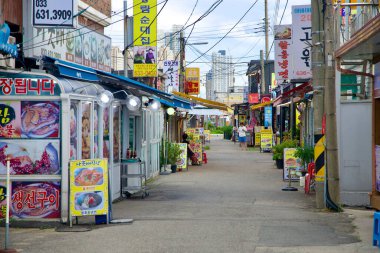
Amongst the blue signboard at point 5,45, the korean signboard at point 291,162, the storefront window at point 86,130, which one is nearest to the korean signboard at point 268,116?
the korean signboard at point 291,162

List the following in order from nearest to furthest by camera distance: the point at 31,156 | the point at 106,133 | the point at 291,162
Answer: the point at 31,156
the point at 106,133
the point at 291,162

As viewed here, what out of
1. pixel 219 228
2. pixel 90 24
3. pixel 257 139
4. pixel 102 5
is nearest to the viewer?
pixel 219 228

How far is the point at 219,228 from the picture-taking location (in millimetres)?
11930

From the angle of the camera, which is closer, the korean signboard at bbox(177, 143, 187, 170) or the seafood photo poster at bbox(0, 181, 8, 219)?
the seafood photo poster at bbox(0, 181, 8, 219)

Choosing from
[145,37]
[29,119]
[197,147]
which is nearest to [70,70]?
[29,119]

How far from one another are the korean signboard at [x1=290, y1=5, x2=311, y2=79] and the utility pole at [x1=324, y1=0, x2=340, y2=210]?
14.3 feet

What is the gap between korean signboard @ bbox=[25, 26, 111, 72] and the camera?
14.9 meters

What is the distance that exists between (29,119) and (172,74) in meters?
27.9

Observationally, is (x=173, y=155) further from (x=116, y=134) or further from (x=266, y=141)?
(x=266, y=141)

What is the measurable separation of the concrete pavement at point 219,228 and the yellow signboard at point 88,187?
0.49 meters

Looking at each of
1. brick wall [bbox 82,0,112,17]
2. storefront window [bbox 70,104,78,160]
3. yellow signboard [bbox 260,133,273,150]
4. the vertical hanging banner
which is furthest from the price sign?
yellow signboard [bbox 260,133,273,150]

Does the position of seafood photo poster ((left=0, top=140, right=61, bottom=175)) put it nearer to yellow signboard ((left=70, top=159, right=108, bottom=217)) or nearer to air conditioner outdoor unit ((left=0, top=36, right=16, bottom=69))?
yellow signboard ((left=70, top=159, right=108, bottom=217))

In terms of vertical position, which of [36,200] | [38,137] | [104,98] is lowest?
[36,200]

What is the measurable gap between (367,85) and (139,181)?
270 inches
